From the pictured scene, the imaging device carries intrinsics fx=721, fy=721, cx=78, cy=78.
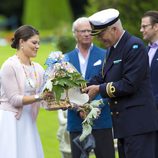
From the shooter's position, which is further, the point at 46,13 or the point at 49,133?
the point at 46,13

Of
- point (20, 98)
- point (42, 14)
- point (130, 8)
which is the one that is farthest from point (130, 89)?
point (42, 14)

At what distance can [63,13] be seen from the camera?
5925 cm

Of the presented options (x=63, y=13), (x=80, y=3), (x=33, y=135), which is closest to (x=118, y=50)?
(x=33, y=135)

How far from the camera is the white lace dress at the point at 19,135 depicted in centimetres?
778

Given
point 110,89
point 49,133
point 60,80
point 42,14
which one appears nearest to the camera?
point 110,89

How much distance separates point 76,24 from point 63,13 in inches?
2011

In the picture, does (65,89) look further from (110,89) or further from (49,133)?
(49,133)

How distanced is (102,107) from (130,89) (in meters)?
1.39

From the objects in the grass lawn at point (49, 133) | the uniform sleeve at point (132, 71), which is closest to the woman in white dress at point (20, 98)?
the uniform sleeve at point (132, 71)

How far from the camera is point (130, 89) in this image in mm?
6949

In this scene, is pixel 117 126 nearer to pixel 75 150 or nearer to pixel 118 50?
pixel 118 50

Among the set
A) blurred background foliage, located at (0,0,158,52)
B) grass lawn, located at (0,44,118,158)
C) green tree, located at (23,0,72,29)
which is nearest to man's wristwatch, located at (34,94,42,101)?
grass lawn, located at (0,44,118,158)

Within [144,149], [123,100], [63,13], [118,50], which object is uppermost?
[63,13]

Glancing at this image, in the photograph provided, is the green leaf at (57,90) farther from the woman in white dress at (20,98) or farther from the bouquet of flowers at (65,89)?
→ the woman in white dress at (20,98)
